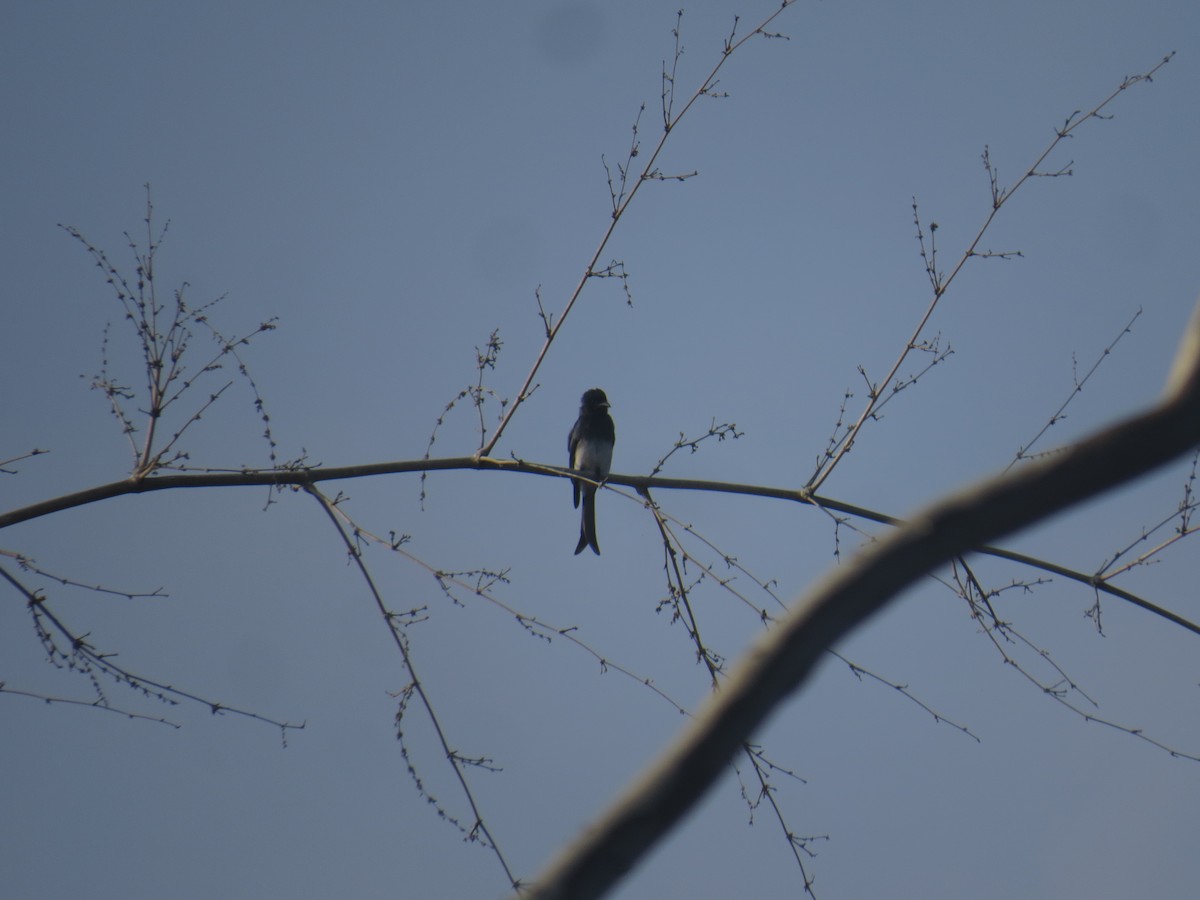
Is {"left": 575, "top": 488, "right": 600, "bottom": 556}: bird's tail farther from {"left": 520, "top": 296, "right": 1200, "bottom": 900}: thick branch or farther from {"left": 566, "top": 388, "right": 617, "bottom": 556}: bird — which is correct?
{"left": 520, "top": 296, "right": 1200, "bottom": 900}: thick branch

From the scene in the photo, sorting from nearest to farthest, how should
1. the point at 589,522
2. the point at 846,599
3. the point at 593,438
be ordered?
the point at 846,599 → the point at 589,522 → the point at 593,438

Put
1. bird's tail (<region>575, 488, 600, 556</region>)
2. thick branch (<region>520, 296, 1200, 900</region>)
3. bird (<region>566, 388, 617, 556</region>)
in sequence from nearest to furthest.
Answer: thick branch (<region>520, 296, 1200, 900</region>)
bird's tail (<region>575, 488, 600, 556</region>)
bird (<region>566, 388, 617, 556</region>)

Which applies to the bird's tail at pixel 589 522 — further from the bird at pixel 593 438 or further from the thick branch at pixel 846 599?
the thick branch at pixel 846 599

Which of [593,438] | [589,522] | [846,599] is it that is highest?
[593,438]

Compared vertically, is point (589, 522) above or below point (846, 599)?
above

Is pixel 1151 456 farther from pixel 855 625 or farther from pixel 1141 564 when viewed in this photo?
pixel 1141 564

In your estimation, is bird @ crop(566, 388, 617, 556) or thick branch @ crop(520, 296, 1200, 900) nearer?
thick branch @ crop(520, 296, 1200, 900)

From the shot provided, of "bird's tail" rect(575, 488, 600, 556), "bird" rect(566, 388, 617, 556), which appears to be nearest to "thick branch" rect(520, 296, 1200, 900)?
"bird's tail" rect(575, 488, 600, 556)

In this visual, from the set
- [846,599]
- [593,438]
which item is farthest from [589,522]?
[846,599]

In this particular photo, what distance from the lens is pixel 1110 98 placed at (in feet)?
13.8

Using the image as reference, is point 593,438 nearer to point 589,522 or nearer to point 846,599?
point 589,522

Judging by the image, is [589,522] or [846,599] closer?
[846,599]

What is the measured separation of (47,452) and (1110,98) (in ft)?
13.8

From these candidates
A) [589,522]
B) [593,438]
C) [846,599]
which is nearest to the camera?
[846,599]
